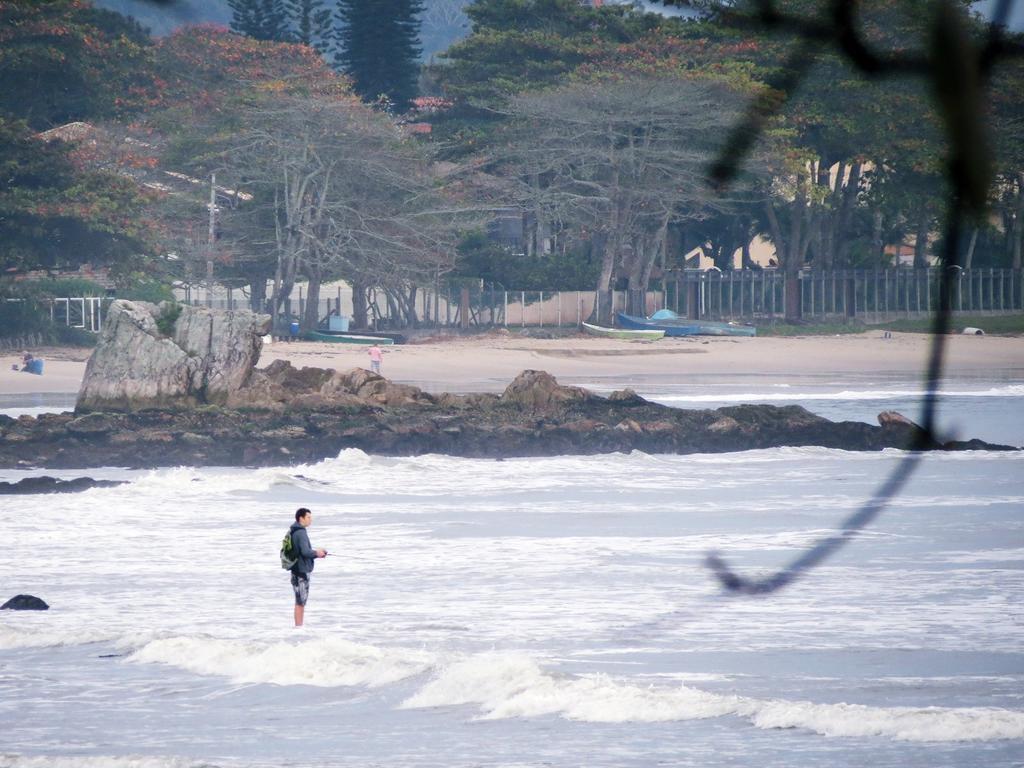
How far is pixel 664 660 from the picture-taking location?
8.90 meters

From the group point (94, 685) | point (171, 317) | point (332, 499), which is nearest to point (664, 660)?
point (94, 685)

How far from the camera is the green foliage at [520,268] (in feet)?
170

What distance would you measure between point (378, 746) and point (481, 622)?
11.1 feet

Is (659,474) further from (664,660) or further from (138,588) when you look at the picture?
(664,660)

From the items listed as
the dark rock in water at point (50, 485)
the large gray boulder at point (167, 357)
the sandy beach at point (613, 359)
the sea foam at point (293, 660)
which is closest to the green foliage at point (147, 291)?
the sandy beach at point (613, 359)

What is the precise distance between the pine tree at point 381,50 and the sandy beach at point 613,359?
23.4 meters

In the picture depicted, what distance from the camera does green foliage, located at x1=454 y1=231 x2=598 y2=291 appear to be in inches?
2040

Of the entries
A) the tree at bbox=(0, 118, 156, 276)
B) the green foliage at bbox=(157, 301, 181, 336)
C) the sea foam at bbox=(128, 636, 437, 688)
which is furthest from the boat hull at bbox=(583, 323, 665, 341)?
the sea foam at bbox=(128, 636, 437, 688)

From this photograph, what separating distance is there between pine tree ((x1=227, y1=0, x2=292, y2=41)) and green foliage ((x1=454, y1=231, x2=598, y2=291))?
91.7 feet

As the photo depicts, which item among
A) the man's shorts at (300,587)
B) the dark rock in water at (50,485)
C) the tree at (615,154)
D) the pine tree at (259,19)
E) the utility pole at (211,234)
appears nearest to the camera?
the man's shorts at (300,587)

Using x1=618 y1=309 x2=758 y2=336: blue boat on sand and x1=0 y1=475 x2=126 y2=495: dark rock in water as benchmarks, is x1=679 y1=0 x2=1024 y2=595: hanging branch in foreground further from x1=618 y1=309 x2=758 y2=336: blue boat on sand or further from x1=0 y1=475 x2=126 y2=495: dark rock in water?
x1=618 y1=309 x2=758 y2=336: blue boat on sand

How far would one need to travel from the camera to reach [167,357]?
27.7m

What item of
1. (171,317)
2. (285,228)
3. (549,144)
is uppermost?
(549,144)

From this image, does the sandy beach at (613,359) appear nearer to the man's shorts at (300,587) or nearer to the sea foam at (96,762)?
the man's shorts at (300,587)
